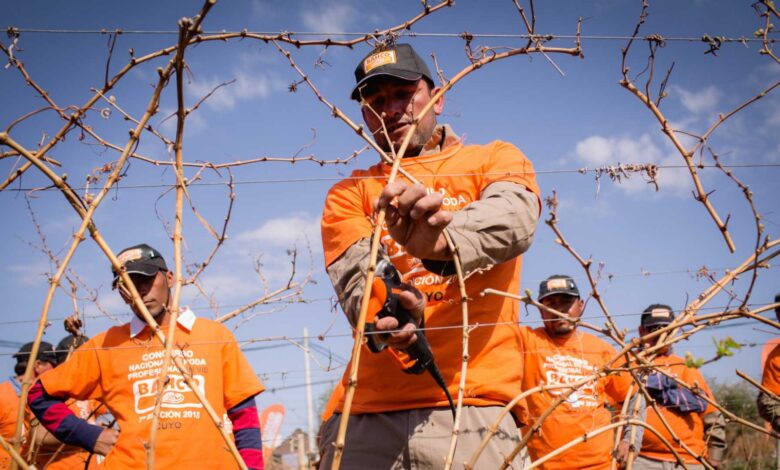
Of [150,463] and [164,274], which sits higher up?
[164,274]

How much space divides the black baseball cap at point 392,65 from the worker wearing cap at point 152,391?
5.24 ft

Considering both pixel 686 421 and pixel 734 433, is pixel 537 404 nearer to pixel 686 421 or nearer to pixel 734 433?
pixel 686 421

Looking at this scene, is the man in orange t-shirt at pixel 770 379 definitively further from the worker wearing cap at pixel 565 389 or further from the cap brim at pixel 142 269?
the cap brim at pixel 142 269

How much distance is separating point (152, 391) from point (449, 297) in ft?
6.75

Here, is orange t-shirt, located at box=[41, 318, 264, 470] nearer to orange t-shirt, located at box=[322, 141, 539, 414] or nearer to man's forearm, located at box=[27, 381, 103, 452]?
man's forearm, located at box=[27, 381, 103, 452]

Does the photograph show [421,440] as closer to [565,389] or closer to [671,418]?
[565,389]

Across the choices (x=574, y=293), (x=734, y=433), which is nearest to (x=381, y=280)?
(x=574, y=293)

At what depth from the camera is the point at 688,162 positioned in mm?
2031

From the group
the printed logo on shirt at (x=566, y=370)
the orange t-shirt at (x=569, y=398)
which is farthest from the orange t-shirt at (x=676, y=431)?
the printed logo on shirt at (x=566, y=370)

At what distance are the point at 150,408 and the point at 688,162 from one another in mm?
2841

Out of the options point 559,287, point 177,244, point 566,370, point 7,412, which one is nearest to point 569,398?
point 566,370

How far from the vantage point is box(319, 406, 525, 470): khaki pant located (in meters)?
1.95

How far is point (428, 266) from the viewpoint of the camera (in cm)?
196

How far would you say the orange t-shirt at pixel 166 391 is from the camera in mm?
3383
